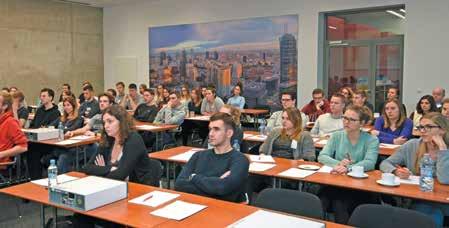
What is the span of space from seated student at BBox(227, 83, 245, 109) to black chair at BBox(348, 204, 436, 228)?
822 centimetres

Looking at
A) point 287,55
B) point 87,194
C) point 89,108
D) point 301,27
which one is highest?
point 301,27

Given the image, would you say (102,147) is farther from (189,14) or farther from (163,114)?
(189,14)

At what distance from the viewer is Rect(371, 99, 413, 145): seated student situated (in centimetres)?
540

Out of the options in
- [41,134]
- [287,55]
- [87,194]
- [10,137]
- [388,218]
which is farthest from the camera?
[287,55]

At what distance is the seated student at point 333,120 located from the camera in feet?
18.8

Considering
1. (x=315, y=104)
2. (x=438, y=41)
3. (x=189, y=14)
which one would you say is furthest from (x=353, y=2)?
(x=189, y=14)

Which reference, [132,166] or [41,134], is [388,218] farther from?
[41,134]

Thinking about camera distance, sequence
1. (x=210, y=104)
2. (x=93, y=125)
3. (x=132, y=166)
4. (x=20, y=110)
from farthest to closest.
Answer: (x=210, y=104), (x=20, y=110), (x=93, y=125), (x=132, y=166)

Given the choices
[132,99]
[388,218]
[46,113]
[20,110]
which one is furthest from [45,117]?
[388,218]

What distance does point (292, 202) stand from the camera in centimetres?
261

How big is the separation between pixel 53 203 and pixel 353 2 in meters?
8.52

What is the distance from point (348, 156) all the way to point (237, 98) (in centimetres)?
684

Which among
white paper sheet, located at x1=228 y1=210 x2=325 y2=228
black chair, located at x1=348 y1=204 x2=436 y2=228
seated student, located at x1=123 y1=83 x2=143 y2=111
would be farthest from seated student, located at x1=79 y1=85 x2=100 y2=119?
black chair, located at x1=348 y1=204 x2=436 y2=228

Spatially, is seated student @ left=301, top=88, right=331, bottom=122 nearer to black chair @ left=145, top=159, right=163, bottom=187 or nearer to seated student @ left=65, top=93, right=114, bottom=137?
seated student @ left=65, top=93, right=114, bottom=137
